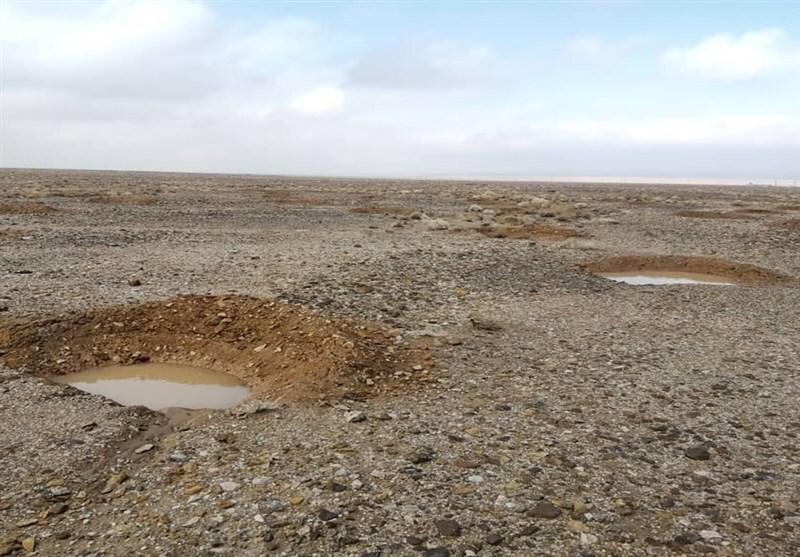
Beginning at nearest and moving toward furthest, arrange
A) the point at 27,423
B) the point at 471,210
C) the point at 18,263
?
the point at 27,423 < the point at 18,263 < the point at 471,210

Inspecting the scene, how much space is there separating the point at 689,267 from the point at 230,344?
1682 cm

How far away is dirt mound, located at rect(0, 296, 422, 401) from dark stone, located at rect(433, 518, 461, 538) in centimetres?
318

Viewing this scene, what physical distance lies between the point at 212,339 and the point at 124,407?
303 cm

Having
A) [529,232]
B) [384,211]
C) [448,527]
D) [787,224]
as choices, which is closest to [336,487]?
[448,527]

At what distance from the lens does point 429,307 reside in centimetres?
1349

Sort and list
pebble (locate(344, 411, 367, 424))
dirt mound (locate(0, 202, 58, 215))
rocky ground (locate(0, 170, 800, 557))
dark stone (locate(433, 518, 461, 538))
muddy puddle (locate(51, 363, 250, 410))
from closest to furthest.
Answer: dark stone (locate(433, 518, 461, 538)), rocky ground (locate(0, 170, 800, 557)), pebble (locate(344, 411, 367, 424)), muddy puddle (locate(51, 363, 250, 410)), dirt mound (locate(0, 202, 58, 215))

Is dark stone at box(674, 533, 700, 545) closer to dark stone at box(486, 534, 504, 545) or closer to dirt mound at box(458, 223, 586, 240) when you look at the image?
dark stone at box(486, 534, 504, 545)

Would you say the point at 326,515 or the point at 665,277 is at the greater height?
the point at 665,277

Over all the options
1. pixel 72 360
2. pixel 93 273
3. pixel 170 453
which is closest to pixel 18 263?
pixel 93 273

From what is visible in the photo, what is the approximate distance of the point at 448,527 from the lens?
17.7 feet

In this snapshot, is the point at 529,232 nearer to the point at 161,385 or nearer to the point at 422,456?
the point at 161,385

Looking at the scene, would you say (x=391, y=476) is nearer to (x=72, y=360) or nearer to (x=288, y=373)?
(x=288, y=373)

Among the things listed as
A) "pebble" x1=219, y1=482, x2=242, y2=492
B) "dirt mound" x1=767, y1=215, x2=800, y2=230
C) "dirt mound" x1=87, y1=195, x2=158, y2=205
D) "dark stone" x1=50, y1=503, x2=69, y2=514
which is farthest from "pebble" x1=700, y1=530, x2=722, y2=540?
"dirt mound" x1=87, y1=195, x2=158, y2=205

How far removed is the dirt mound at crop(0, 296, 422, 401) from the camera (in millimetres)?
9070
